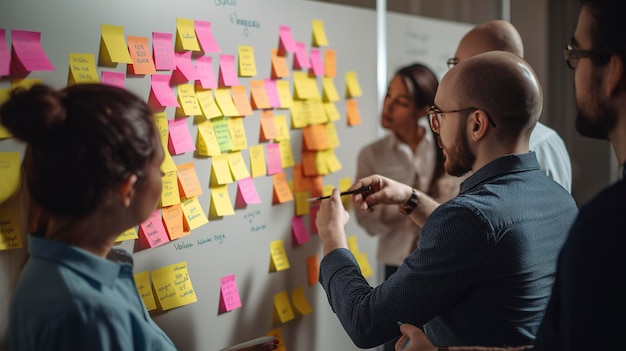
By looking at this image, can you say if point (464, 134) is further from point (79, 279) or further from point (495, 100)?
point (79, 279)

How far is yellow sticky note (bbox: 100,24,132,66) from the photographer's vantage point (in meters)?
1.54

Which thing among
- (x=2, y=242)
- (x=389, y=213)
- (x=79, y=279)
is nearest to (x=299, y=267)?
(x=389, y=213)

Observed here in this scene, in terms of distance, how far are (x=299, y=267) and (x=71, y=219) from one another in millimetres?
1258

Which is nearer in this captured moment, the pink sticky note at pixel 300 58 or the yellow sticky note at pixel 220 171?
the yellow sticky note at pixel 220 171

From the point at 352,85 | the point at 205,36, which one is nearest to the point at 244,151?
the point at 205,36

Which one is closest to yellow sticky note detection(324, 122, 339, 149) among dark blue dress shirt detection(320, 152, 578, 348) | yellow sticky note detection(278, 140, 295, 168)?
yellow sticky note detection(278, 140, 295, 168)

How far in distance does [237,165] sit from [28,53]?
2.41ft

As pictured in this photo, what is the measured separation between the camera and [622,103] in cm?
112

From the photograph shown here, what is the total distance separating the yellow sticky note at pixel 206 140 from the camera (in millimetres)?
1813

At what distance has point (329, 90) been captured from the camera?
237 cm

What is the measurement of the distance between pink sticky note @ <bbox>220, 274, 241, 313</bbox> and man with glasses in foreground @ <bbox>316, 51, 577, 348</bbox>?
384mm

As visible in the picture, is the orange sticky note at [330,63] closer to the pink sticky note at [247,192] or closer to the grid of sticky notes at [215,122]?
the grid of sticky notes at [215,122]

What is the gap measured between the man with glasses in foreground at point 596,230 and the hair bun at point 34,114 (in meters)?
0.84

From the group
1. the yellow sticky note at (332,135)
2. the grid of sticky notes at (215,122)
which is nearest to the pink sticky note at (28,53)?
the grid of sticky notes at (215,122)
